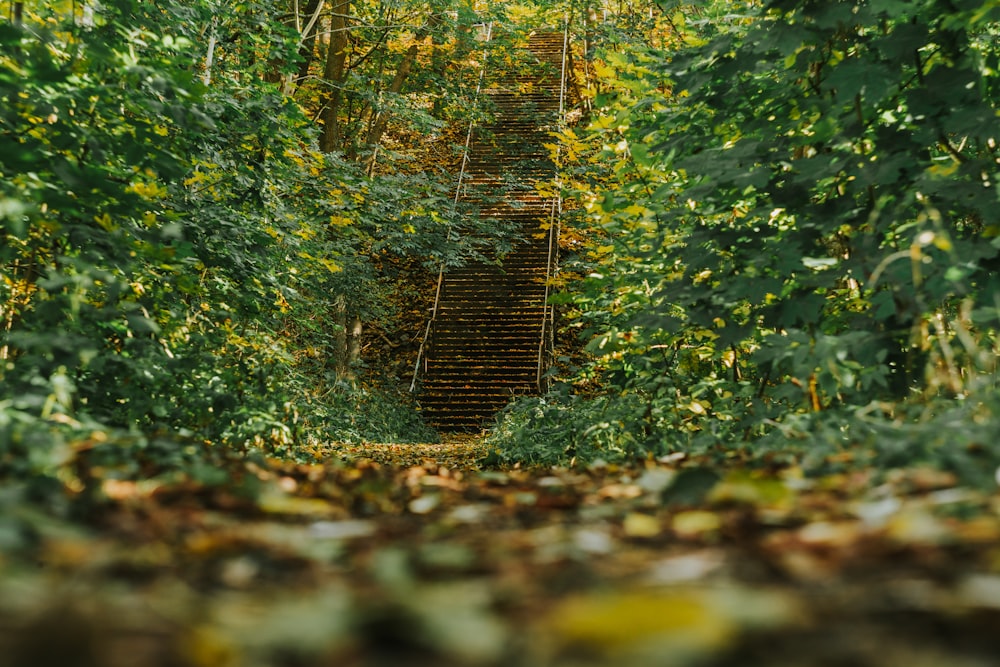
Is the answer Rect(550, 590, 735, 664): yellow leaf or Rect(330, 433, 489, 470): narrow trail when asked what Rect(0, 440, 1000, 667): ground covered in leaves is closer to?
Rect(550, 590, 735, 664): yellow leaf

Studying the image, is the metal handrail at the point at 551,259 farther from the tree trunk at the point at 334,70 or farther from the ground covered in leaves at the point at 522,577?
the ground covered in leaves at the point at 522,577

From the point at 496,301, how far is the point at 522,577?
12.9 m

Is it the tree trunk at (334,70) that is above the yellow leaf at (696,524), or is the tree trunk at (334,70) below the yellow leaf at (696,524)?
above

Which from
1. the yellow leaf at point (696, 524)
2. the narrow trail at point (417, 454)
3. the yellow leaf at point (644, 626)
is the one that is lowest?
the narrow trail at point (417, 454)

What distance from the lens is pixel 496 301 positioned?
1409 cm

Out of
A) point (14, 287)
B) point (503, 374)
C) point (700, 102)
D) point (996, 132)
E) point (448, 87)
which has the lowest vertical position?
point (503, 374)

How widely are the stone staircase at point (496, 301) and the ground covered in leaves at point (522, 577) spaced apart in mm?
10275

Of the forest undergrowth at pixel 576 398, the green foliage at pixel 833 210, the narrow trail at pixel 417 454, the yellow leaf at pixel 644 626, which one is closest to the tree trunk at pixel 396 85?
the forest undergrowth at pixel 576 398

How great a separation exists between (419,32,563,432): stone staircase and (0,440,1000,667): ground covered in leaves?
10.3m

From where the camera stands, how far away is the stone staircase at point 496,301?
12.7m

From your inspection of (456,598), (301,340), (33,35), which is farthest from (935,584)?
(301,340)

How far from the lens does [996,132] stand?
326 cm

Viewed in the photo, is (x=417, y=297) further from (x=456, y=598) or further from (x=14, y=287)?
(x=456, y=598)

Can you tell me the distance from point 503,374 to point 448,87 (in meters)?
5.06
